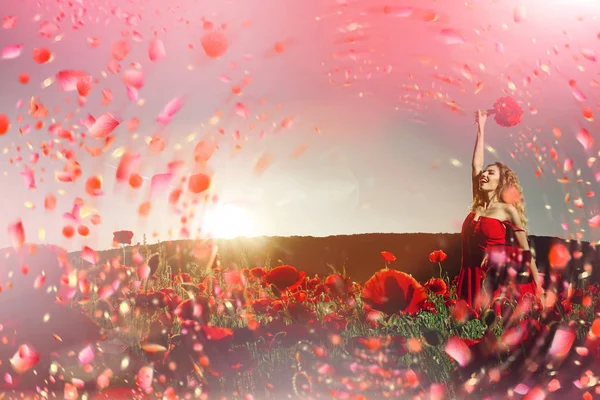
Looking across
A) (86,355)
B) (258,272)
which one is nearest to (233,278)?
(258,272)

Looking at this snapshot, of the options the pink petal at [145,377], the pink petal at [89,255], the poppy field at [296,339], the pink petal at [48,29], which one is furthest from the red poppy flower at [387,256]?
the pink petal at [48,29]

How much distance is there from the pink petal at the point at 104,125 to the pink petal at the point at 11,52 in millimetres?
321

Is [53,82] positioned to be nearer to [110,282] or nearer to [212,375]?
[110,282]

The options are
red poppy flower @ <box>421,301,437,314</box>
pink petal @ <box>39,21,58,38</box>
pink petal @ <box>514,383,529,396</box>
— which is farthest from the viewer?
pink petal @ <box>39,21,58,38</box>

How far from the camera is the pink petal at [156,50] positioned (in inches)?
58.5

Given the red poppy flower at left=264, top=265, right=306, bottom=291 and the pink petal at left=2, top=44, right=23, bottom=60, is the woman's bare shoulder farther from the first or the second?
the pink petal at left=2, top=44, right=23, bottom=60

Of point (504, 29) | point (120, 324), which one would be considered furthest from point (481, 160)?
point (120, 324)

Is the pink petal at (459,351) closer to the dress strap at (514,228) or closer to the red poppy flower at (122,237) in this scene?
the dress strap at (514,228)

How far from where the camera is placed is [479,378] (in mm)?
1222

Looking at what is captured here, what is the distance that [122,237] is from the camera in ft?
4.74

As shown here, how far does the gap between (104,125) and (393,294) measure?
2.97 ft

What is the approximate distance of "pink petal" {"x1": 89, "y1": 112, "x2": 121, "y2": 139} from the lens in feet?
4.86

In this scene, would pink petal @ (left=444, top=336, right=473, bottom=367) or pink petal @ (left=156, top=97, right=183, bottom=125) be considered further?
pink petal @ (left=156, top=97, right=183, bottom=125)

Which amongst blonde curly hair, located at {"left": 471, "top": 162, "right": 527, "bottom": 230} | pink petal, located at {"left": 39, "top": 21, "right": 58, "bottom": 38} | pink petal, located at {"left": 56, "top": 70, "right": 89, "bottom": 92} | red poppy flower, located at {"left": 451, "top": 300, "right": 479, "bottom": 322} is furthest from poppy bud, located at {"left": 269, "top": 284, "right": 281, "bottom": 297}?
pink petal, located at {"left": 39, "top": 21, "right": 58, "bottom": 38}
